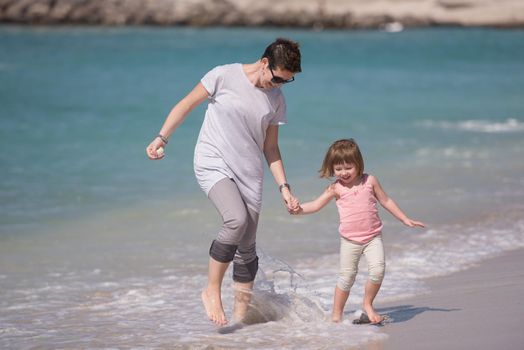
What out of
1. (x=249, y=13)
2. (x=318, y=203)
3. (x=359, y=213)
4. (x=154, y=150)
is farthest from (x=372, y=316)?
(x=249, y=13)

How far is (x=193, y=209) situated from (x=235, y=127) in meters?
5.02

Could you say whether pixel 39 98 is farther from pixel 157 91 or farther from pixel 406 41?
pixel 406 41

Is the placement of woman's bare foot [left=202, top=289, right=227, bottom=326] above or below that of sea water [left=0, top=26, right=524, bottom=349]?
below

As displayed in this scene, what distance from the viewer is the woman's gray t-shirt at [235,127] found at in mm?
5477

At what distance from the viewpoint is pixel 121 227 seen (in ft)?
32.0

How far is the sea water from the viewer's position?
6.13 meters

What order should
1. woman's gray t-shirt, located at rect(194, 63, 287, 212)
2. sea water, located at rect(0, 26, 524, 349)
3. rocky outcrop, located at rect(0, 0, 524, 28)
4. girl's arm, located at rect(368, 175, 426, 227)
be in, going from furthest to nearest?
rocky outcrop, located at rect(0, 0, 524, 28)
sea water, located at rect(0, 26, 524, 349)
girl's arm, located at rect(368, 175, 426, 227)
woman's gray t-shirt, located at rect(194, 63, 287, 212)

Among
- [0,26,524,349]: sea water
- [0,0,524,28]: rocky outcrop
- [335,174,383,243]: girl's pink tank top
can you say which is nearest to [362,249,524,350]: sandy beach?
[0,26,524,349]: sea water

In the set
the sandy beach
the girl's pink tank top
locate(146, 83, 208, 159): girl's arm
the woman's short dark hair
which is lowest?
the sandy beach

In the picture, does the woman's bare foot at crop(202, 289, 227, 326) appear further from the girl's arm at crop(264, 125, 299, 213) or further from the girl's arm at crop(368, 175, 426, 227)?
the girl's arm at crop(368, 175, 426, 227)

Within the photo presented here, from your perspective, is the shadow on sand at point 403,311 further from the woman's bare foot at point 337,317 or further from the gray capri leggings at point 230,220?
the gray capri leggings at point 230,220

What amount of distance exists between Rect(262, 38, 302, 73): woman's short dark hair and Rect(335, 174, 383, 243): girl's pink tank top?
750mm

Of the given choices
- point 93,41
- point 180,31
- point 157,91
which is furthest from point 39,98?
point 180,31

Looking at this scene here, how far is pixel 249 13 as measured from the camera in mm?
65875
